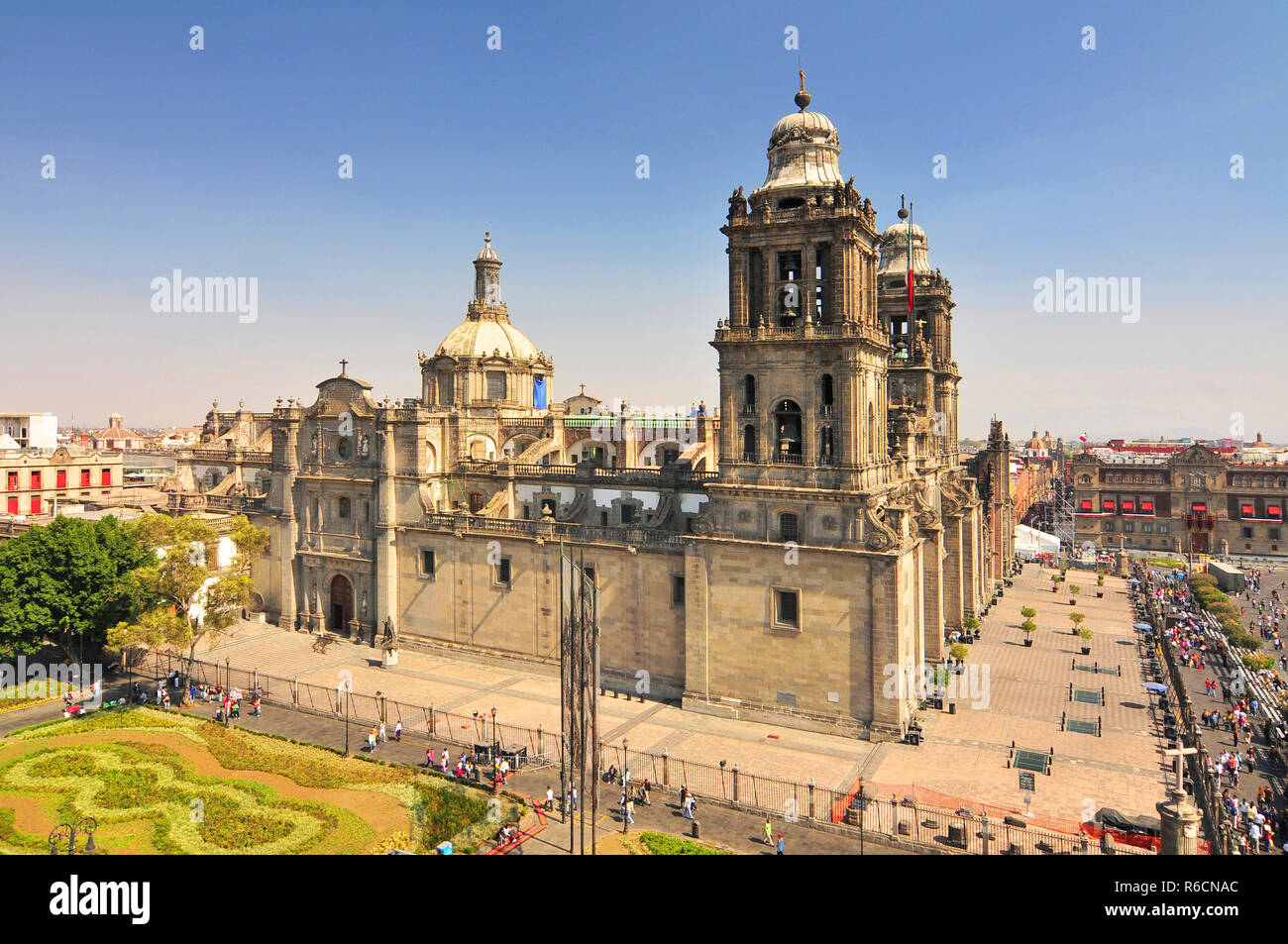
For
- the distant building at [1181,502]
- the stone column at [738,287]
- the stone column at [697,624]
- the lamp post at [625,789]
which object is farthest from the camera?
the distant building at [1181,502]

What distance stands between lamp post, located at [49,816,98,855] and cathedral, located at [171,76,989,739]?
20826mm

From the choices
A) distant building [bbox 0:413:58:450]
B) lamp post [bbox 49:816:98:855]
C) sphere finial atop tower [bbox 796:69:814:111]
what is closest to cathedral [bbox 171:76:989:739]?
sphere finial atop tower [bbox 796:69:814:111]

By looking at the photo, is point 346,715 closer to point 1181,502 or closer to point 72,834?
point 72,834

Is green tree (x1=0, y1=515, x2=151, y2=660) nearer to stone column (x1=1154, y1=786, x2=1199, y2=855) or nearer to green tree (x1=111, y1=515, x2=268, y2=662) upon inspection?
green tree (x1=111, y1=515, x2=268, y2=662)

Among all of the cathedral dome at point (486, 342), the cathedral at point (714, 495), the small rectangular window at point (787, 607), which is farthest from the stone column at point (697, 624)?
the cathedral dome at point (486, 342)

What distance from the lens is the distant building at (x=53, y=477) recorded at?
72375mm

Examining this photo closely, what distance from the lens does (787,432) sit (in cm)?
3878

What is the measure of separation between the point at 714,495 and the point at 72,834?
28.1 meters

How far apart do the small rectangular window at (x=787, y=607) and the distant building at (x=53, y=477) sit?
65.5 metres

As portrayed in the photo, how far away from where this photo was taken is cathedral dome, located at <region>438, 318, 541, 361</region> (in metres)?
63.2

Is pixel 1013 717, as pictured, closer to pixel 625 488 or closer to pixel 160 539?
pixel 625 488

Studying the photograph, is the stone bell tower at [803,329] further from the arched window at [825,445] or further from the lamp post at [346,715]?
the lamp post at [346,715]

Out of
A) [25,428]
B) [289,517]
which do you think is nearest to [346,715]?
[289,517]

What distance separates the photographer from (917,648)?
136 feet
